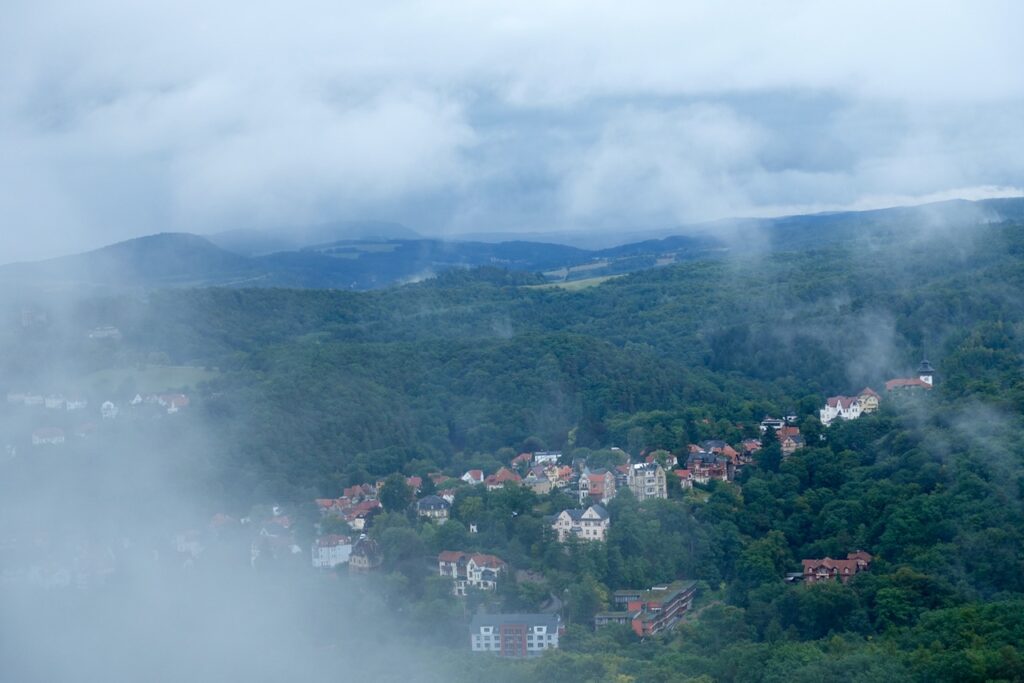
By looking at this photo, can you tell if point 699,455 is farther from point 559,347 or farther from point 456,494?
point 559,347

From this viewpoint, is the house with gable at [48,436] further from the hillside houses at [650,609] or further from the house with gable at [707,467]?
the house with gable at [707,467]

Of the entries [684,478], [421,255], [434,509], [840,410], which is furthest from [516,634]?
[421,255]

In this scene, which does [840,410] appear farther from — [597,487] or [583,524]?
[583,524]

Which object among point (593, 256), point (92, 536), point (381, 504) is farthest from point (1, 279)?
point (593, 256)

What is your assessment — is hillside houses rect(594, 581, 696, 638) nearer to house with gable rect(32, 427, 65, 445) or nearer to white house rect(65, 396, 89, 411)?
house with gable rect(32, 427, 65, 445)

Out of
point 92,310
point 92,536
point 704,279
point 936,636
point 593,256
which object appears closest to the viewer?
point 936,636
